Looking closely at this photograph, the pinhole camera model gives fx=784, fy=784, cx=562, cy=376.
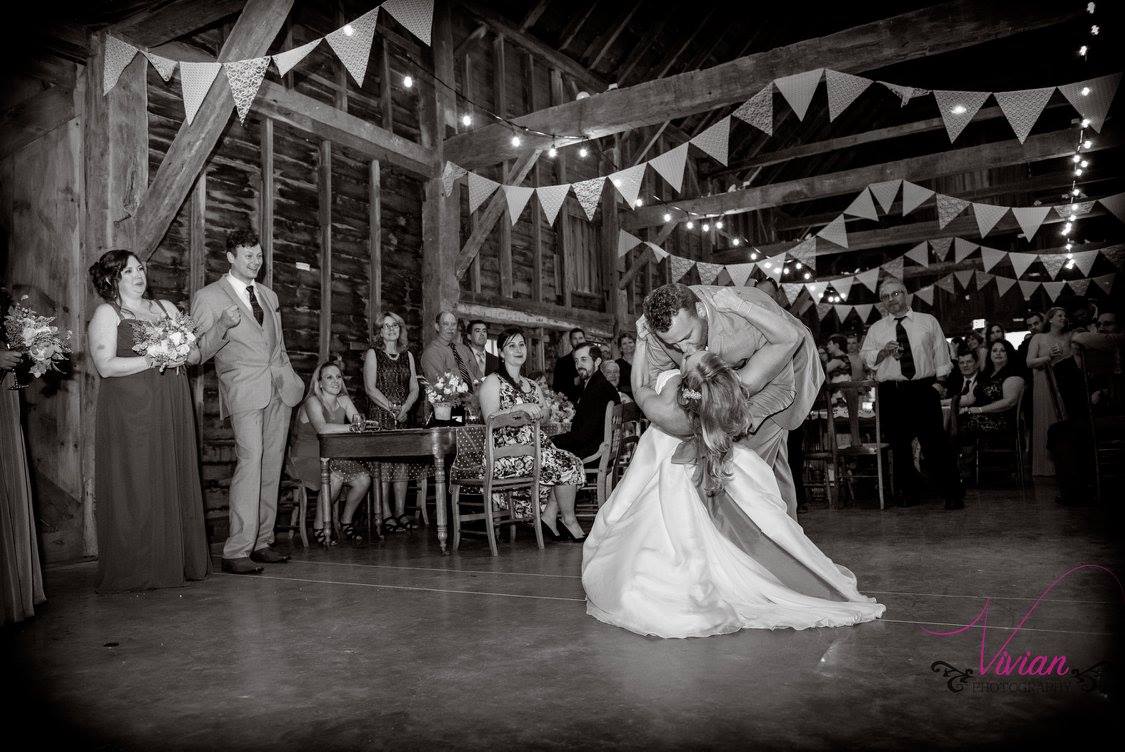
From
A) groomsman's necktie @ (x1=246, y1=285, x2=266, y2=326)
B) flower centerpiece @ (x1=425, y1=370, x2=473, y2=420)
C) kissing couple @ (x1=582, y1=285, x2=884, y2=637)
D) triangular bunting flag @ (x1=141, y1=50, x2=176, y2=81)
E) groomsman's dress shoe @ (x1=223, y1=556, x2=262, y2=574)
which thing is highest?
triangular bunting flag @ (x1=141, y1=50, x2=176, y2=81)

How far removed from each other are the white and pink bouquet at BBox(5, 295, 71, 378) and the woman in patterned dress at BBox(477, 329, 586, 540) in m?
2.32

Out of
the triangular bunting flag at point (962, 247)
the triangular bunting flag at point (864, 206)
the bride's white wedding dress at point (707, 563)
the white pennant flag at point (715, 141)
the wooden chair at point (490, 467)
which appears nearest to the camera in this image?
the bride's white wedding dress at point (707, 563)

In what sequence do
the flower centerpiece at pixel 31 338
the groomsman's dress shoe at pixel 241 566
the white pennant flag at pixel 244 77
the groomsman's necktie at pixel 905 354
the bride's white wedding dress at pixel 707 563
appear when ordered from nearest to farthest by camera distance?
the bride's white wedding dress at pixel 707 563, the flower centerpiece at pixel 31 338, the groomsman's dress shoe at pixel 241 566, the white pennant flag at pixel 244 77, the groomsman's necktie at pixel 905 354

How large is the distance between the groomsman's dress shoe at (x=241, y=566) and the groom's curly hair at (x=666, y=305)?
8.63 feet

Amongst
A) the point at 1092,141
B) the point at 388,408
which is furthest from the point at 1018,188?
the point at 388,408

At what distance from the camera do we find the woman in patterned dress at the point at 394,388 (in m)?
5.97

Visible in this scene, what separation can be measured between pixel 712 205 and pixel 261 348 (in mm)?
8715

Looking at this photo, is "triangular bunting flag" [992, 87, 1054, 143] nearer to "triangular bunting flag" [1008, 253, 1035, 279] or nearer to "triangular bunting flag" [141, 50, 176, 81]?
"triangular bunting flag" [141, 50, 176, 81]

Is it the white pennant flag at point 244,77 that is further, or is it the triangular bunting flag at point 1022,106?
the triangular bunting flag at point 1022,106

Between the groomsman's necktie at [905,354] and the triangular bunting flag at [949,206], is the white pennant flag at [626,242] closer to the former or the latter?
the triangular bunting flag at [949,206]

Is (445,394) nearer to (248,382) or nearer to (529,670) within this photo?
(248,382)

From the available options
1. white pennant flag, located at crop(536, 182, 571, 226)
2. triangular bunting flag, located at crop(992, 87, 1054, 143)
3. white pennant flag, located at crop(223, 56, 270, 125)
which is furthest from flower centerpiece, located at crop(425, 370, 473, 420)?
triangular bunting flag, located at crop(992, 87, 1054, 143)

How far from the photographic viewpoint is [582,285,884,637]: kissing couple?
2.69m

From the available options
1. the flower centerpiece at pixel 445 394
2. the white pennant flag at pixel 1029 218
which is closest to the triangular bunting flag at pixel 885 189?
the white pennant flag at pixel 1029 218
